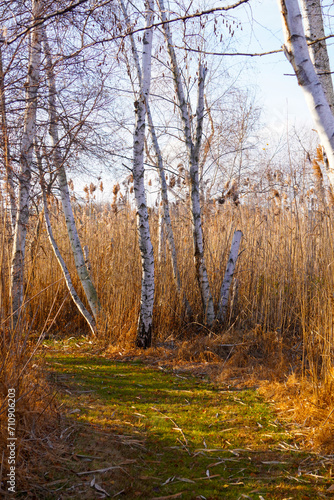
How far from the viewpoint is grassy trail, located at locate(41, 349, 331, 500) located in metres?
1.89

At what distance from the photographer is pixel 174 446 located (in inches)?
90.7

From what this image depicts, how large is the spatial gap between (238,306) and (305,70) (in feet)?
10.3

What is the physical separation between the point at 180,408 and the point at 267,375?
3.24 feet

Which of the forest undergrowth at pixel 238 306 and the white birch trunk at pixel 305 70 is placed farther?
the forest undergrowth at pixel 238 306

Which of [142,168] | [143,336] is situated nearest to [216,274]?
[143,336]

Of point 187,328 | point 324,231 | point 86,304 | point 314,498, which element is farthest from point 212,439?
point 86,304

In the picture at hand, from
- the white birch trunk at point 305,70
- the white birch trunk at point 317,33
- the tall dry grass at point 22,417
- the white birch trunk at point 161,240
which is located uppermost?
the white birch trunk at point 317,33

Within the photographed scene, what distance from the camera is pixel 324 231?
3.97 meters

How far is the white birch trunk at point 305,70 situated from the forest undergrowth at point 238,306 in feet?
3.45

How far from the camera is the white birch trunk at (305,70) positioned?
1893mm

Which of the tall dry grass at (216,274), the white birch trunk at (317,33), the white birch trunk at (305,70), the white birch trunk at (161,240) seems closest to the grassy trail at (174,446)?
the tall dry grass at (216,274)

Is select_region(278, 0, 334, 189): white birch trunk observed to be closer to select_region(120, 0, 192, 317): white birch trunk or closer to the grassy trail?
the grassy trail

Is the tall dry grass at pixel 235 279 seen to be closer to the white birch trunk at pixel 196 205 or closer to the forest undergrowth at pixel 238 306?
the forest undergrowth at pixel 238 306

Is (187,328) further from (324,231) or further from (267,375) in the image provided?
(324,231)
